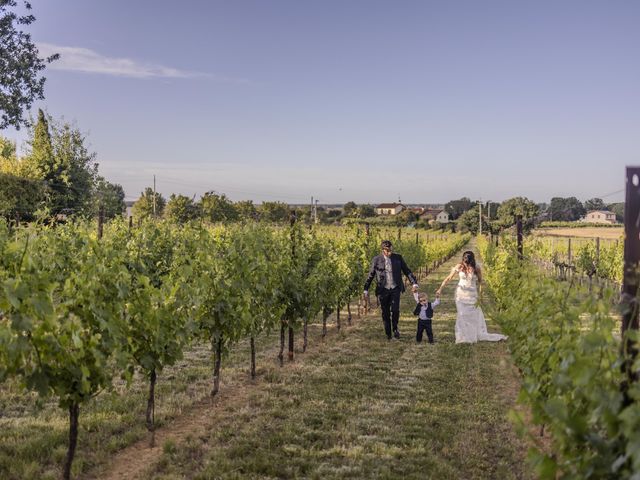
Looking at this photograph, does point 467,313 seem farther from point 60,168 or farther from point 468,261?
point 60,168

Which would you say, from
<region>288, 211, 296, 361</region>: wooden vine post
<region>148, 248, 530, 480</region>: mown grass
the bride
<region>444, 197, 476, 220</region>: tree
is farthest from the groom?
<region>444, 197, 476, 220</region>: tree

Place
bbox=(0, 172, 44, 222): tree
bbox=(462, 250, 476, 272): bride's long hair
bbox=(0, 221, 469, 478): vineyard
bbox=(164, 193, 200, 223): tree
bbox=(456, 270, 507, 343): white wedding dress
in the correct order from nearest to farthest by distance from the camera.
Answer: bbox=(0, 221, 469, 478): vineyard
bbox=(462, 250, 476, 272): bride's long hair
bbox=(456, 270, 507, 343): white wedding dress
bbox=(164, 193, 200, 223): tree
bbox=(0, 172, 44, 222): tree

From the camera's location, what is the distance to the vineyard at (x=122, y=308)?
3271 millimetres

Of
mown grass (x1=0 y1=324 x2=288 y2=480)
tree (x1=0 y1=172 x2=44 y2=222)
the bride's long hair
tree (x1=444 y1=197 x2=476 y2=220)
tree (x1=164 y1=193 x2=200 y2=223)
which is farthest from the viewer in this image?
tree (x1=444 y1=197 x2=476 y2=220)

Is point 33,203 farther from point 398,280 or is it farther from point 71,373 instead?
point 71,373

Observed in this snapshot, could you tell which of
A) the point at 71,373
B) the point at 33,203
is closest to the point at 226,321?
the point at 71,373

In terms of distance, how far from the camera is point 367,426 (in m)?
5.06

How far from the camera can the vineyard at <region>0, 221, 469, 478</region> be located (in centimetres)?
327

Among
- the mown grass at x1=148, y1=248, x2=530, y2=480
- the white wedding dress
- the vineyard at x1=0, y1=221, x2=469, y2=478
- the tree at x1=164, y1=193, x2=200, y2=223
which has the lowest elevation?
the mown grass at x1=148, y1=248, x2=530, y2=480

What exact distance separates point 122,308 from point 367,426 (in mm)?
2418

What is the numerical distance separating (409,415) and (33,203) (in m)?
22.6

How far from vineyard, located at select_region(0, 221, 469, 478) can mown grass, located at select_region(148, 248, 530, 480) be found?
651 millimetres

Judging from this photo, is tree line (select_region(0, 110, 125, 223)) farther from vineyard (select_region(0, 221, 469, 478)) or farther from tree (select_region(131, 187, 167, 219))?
tree (select_region(131, 187, 167, 219))

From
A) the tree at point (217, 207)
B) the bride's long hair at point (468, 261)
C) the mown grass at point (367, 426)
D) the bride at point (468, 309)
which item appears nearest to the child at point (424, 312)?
the bride at point (468, 309)
